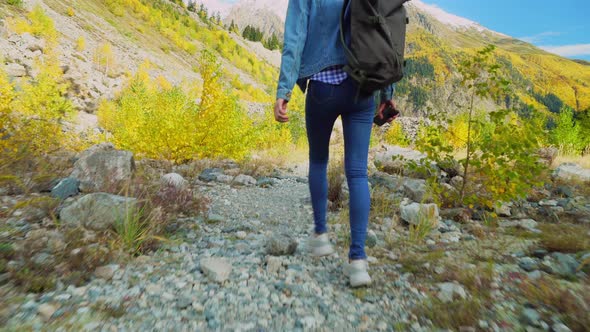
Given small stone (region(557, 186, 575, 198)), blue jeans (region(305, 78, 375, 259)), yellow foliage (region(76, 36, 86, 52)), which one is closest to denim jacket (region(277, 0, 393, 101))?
blue jeans (region(305, 78, 375, 259))

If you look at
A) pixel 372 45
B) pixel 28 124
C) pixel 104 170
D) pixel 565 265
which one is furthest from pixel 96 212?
pixel 565 265

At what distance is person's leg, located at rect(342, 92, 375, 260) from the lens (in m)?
2.03

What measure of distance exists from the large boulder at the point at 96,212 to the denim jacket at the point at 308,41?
1.35 meters

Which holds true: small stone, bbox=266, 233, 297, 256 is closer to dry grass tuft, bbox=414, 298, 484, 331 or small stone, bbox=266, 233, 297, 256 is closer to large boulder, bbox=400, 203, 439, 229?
dry grass tuft, bbox=414, 298, 484, 331

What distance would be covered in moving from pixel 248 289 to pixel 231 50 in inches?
2741

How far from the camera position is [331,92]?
1956 mm

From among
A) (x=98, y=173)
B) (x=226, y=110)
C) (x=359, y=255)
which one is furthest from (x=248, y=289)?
(x=226, y=110)

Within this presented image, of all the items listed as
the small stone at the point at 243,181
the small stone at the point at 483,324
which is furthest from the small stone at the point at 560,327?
the small stone at the point at 243,181

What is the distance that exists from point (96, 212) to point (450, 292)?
229cm

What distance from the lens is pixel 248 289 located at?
6.27 ft

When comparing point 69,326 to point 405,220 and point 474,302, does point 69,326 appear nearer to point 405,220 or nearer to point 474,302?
point 474,302

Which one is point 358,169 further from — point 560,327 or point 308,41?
point 560,327

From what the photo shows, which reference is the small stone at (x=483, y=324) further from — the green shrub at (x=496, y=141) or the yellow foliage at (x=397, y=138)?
the yellow foliage at (x=397, y=138)

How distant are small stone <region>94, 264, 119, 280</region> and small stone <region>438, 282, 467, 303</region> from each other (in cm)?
180
